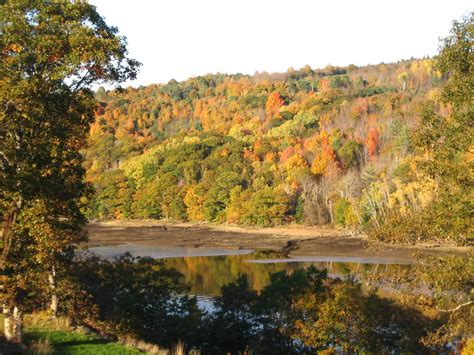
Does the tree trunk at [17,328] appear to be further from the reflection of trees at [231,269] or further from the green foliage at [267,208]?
the green foliage at [267,208]

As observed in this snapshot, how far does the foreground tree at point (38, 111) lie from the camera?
13.4 metres

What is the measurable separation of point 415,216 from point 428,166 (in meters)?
1.72

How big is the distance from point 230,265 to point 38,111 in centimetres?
4670

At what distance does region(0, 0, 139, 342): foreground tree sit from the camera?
1336 cm

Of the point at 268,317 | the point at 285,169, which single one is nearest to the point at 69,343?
the point at 268,317

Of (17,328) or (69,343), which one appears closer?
(17,328)

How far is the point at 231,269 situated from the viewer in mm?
55594

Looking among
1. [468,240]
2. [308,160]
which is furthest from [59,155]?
[308,160]

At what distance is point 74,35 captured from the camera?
13820mm

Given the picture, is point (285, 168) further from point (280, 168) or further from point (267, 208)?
point (267, 208)

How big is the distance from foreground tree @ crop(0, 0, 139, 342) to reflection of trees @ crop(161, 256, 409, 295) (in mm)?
28587

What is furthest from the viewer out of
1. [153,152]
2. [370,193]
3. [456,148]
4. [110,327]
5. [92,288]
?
[153,152]

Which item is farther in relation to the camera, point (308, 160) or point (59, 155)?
point (308, 160)

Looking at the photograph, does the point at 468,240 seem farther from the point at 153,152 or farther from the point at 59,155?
the point at 153,152
